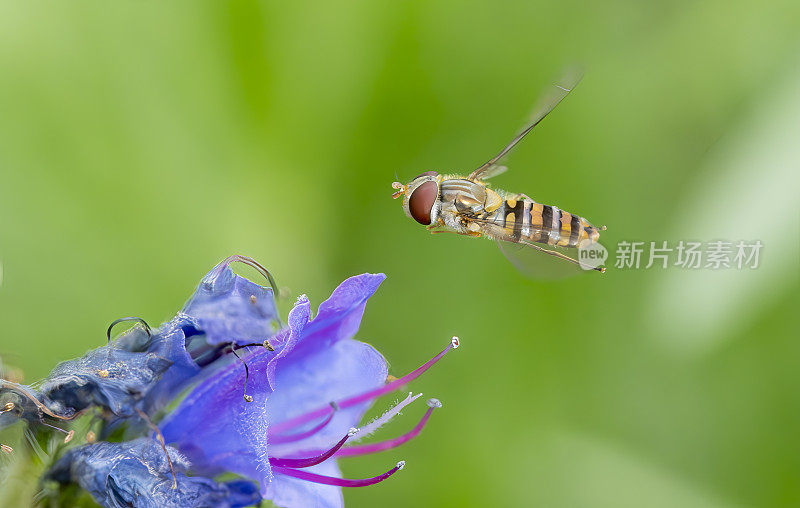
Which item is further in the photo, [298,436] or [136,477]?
[298,436]

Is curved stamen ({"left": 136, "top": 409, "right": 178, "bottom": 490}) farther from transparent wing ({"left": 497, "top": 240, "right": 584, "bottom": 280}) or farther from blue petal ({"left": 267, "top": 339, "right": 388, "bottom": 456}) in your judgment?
transparent wing ({"left": 497, "top": 240, "right": 584, "bottom": 280})

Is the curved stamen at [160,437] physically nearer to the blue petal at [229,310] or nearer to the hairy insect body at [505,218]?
the blue petal at [229,310]

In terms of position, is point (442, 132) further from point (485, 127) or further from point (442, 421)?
point (442, 421)

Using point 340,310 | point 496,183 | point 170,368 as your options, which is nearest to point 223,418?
point 170,368

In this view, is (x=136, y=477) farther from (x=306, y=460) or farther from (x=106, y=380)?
(x=306, y=460)
